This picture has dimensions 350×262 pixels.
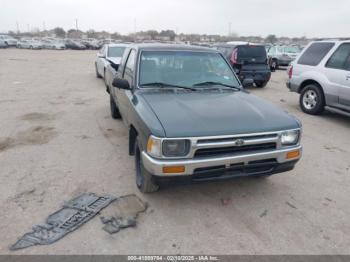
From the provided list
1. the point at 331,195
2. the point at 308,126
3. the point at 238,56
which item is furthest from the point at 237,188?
the point at 238,56

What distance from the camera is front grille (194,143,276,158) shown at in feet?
9.81

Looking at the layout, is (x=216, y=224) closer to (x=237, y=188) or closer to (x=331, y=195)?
(x=237, y=188)

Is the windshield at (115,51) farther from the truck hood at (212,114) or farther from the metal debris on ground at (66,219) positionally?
the metal debris on ground at (66,219)

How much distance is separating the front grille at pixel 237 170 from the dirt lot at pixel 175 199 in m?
0.48

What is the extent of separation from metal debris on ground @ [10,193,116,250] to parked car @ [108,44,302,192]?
1.89 feet

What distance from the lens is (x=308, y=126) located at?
6.70m

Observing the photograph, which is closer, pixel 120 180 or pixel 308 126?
pixel 120 180

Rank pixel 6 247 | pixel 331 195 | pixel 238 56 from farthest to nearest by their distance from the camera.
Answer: pixel 238 56 → pixel 331 195 → pixel 6 247

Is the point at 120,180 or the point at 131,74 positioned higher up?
the point at 131,74

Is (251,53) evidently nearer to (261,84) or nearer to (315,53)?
(261,84)

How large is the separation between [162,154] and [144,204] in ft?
2.74

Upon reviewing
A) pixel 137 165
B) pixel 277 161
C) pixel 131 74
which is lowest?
pixel 137 165

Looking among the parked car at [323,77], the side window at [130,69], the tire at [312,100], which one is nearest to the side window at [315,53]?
the parked car at [323,77]

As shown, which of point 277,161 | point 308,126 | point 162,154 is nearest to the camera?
point 162,154
